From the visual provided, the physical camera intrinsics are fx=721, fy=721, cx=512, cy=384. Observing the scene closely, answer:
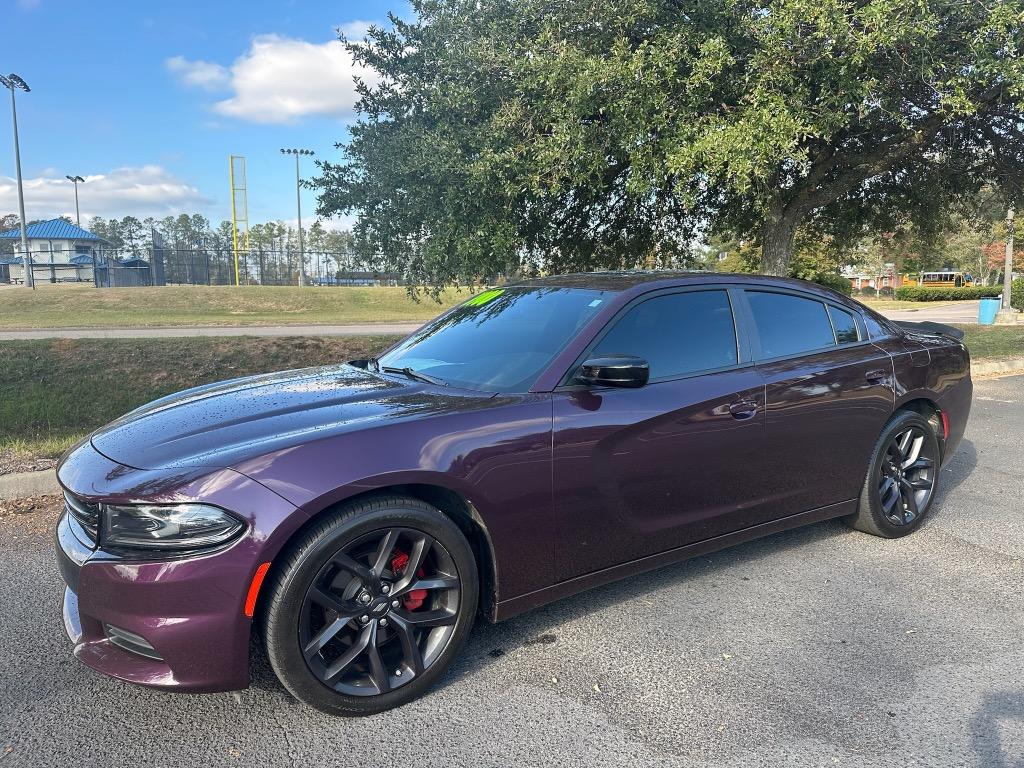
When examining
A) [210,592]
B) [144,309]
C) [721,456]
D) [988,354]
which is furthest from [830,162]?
[144,309]

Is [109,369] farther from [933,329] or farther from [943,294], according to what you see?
[943,294]

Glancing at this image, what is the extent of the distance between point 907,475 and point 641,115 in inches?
201

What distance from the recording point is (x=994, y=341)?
14.8 m

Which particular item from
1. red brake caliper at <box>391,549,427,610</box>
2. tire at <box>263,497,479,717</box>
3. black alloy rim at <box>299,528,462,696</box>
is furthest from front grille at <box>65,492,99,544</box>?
red brake caliper at <box>391,549,427,610</box>

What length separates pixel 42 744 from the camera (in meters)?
2.43

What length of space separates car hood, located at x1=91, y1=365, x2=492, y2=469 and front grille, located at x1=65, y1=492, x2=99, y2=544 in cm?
18

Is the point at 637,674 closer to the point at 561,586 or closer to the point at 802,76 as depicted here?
the point at 561,586

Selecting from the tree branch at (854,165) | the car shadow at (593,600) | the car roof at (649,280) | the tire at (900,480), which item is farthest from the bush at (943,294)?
the car roof at (649,280)

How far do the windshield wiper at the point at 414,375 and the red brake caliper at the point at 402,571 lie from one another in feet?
2.75

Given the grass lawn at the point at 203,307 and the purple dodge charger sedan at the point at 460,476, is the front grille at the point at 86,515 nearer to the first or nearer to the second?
the purple dodge charger sedan at the point at 460,476

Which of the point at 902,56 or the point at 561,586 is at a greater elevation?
the point at 902,56

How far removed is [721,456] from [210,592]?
2.25 meters

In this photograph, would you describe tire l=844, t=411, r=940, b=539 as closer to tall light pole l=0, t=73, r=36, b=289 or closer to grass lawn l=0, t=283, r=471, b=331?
grass lawn l=0, t=283, r=471, b=331

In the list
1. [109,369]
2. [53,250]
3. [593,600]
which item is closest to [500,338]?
[593,600]
